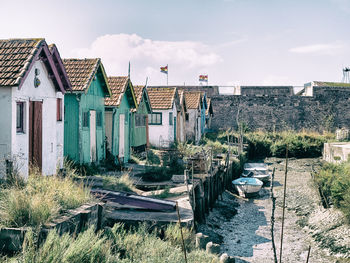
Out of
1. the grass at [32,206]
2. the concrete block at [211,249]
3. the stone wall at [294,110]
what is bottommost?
the concrete block at [211,249]

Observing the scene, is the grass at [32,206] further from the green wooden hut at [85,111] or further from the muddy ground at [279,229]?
the green wooden hut at [85,111]

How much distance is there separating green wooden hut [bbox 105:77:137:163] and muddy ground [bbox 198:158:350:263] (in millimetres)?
5618

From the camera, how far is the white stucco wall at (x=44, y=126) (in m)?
11.2

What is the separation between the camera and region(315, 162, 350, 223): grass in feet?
50.2

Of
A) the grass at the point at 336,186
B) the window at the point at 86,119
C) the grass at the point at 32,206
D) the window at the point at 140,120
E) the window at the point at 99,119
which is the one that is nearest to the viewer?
the grass at the point at 32,206

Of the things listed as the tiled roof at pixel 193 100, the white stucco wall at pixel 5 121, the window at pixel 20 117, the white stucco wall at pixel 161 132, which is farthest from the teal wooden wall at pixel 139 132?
the white stucco wall at pixel 5 121

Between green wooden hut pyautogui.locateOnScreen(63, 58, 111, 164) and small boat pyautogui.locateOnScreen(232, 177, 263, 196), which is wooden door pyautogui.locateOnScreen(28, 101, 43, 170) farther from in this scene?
small boat pyautogui.locateOnScreen(232, 177, 263, 196)

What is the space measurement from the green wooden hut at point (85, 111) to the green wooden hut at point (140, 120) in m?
4.55

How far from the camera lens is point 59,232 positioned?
22.7 feet

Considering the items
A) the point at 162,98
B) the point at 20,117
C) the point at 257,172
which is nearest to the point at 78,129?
the point at 20,117

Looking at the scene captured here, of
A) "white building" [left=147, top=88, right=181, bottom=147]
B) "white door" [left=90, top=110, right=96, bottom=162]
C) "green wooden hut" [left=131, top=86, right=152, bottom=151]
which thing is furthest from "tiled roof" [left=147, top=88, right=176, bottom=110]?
"white door" [left=90, top=110, right=96, bottom=162]

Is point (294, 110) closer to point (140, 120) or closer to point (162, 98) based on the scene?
point (162, 98)

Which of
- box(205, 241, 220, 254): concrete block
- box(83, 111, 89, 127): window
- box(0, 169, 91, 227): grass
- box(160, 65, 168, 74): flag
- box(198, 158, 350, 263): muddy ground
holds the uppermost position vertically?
box(160, 65, 168, 74): flag

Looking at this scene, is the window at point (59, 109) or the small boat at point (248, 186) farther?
the small boat at point (248, 186)
